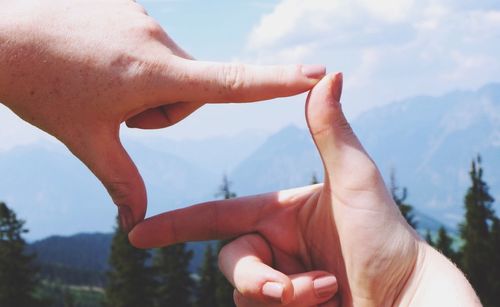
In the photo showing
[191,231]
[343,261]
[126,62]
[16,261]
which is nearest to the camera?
[126,62]

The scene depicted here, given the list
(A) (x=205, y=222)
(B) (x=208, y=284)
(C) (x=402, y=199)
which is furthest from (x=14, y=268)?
(A) (x=205, y=222)

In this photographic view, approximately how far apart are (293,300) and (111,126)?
1.56 metres

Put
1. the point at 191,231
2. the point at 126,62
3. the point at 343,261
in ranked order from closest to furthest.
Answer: the point at 126,62, the point at 343,261, the point at 191,231

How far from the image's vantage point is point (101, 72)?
12.6 ft

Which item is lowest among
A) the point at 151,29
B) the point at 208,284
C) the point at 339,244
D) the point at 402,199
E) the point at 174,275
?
the point at 208,284

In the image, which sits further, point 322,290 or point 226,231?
point 226,231

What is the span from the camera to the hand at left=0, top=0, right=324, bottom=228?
12.6 feet

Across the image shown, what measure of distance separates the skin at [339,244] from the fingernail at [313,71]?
0.26 ft

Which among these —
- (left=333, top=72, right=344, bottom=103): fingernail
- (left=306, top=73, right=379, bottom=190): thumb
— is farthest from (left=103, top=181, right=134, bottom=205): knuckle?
(left=333, top=72, right=344, bottom=103): fingernail

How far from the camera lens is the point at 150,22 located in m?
3.95

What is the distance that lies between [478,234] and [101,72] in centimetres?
5520

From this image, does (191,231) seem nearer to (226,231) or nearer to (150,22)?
(226,231)

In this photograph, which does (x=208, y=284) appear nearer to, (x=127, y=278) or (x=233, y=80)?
(x=127, y=278)

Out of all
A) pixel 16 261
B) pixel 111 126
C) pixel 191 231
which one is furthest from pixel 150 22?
pixel 16 261
